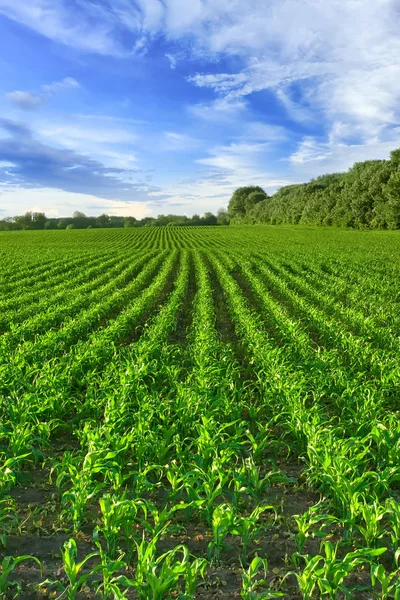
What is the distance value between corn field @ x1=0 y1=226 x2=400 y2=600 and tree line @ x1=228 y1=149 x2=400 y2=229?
50.2 m

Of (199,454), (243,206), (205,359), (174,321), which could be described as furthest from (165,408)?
(243,206)

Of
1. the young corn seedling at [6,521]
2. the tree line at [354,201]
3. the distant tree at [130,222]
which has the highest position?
the tree line at [354,201]

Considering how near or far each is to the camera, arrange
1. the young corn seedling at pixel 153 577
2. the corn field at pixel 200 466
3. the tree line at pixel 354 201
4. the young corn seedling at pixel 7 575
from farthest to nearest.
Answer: the tree line at pixel 354 201 → the corn field at pixel 200 466 → the young corn seedling at pixel 7 575 → the young corn seedling at pixel 153 577

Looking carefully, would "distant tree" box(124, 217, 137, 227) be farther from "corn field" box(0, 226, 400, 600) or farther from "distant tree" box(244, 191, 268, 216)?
"corn field" box(0, 226, 400, 600)

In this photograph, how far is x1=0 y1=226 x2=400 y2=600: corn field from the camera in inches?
139

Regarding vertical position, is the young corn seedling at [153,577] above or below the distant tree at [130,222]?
below

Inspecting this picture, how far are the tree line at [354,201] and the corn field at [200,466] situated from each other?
50.2 m

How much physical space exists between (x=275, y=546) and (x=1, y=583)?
2532 mm

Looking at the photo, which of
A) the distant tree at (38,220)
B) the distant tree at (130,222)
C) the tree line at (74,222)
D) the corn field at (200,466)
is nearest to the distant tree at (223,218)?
the tree line at (74,222)

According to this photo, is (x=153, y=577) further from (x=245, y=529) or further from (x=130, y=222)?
(x=130, y=222)

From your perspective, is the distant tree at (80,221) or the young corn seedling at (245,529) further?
the distant tree at (80,221)

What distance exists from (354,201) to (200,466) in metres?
67.3

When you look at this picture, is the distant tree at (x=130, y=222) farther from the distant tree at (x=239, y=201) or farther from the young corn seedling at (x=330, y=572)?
the young corn seedling at (x=330, y=572)

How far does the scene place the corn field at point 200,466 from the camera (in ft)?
11.6
